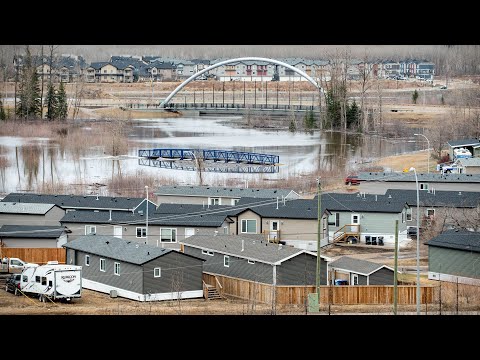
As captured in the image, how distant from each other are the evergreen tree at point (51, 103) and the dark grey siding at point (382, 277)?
33.2 feet

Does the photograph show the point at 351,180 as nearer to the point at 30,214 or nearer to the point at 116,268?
the point at 30,214

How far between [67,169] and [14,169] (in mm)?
808

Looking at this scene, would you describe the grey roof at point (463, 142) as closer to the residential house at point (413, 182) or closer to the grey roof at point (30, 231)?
the residential house at point (413, 182)

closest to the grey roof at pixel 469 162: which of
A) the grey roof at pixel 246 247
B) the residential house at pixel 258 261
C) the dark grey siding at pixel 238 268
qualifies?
the grey roof at pixel 246 247

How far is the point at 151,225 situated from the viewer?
1231cm

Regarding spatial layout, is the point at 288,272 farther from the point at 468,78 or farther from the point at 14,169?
the point at 468,78

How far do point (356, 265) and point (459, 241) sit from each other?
1086 millimetres

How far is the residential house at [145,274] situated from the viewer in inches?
398

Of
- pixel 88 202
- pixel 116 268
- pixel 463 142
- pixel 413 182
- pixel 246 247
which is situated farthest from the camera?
pixel 463 142

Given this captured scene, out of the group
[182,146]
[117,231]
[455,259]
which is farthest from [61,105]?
[455,259]

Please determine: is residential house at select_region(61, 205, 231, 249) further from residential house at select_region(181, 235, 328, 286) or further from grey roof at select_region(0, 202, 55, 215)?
residential house at select_region(181, 235, 328, 286)

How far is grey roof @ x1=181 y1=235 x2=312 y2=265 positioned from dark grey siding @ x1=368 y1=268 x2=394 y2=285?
713 mm

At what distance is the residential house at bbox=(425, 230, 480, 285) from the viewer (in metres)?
10.6

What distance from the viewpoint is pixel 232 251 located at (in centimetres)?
1074
